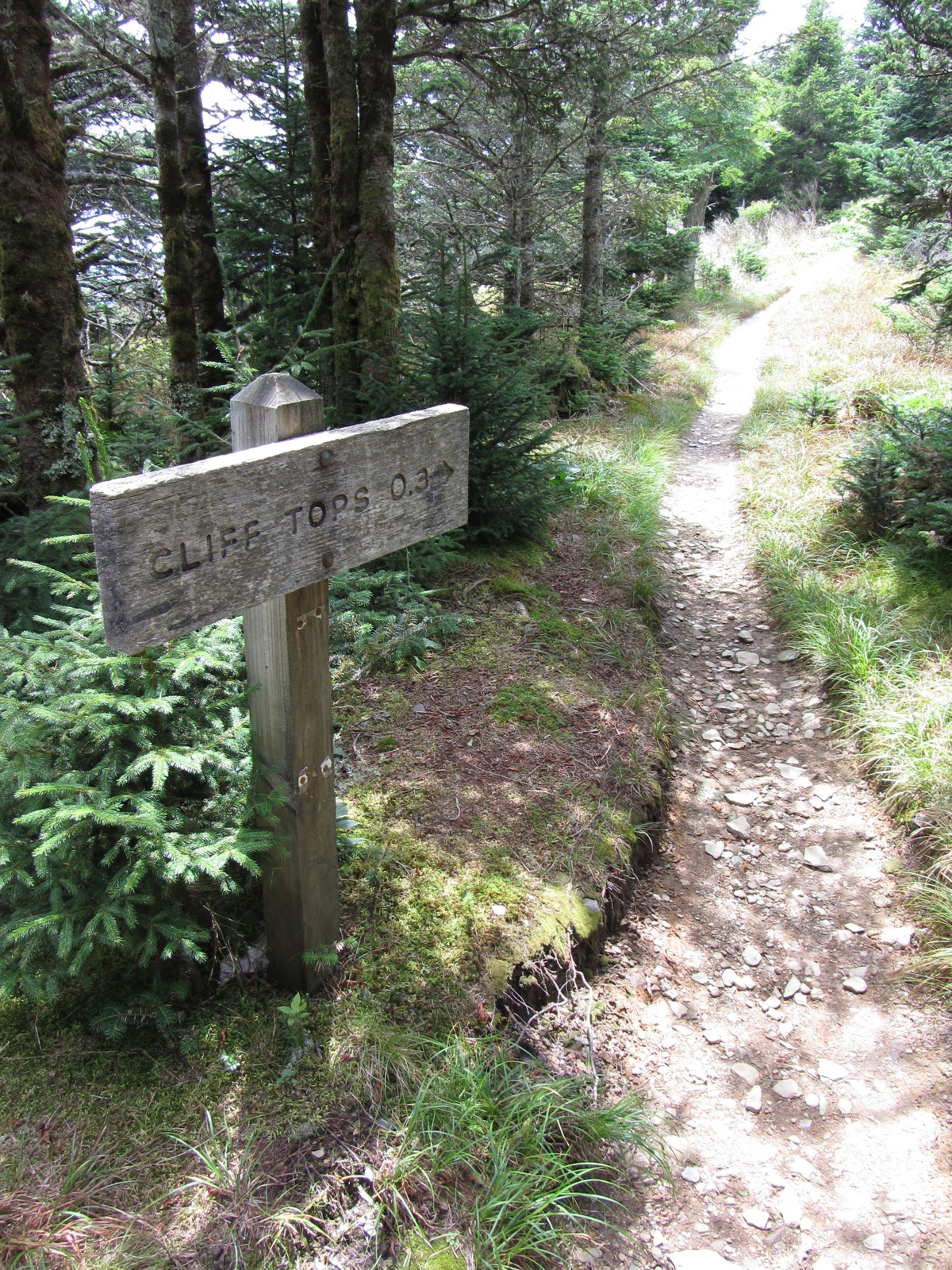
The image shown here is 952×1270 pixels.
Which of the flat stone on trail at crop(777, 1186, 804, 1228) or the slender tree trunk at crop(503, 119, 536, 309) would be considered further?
the slender tree trunk at crop(503, 119, 536, 309)

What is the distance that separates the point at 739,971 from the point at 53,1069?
2841 mm

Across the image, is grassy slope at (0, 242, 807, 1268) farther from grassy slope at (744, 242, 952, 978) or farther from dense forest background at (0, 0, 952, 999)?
grassy slope at (744, 242, 952, 978)

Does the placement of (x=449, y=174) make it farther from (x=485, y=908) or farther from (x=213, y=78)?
(x=485, y=908)

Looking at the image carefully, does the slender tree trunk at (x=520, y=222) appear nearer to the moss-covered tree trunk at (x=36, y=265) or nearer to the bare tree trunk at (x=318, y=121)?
the bare tree trunk at (x=318, y=121)

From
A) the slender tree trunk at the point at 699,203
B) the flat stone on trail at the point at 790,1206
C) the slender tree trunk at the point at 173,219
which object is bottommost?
the flat stone on trail at the point at 790,1206

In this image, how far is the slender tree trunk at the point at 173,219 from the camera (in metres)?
6.22

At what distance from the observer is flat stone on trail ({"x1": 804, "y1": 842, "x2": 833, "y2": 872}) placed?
13.6ft

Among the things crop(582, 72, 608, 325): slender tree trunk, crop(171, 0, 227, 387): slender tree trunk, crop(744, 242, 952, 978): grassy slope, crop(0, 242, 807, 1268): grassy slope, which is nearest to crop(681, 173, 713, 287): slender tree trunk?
crop(582, 72, 608, 325): slender tree trunk

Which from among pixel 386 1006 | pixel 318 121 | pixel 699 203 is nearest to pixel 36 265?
pixel 318 121

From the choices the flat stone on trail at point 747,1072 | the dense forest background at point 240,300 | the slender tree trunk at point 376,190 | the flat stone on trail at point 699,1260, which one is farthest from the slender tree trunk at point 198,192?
the flat stone on trail at point 699,1260

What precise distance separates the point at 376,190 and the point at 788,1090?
621 centimetres

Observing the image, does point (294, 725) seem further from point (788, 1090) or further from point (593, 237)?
point (593, 237)

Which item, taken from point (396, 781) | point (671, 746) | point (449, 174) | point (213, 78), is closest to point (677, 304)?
point (449, 174)

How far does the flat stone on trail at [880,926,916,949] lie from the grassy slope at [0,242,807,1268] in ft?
4.06
